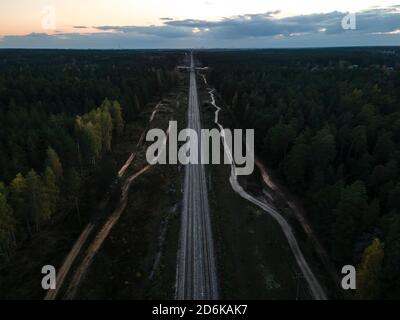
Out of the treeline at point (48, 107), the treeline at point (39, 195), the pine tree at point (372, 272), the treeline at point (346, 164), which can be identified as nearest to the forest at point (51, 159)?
the treeline at point (39, 195)

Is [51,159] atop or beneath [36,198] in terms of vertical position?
atop

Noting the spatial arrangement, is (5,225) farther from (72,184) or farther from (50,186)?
(72,184)

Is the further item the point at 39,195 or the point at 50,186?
the point at 50,186

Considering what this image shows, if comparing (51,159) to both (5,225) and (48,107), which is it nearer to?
(5,225)

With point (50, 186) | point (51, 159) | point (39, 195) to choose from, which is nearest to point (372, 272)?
point (39, 195)

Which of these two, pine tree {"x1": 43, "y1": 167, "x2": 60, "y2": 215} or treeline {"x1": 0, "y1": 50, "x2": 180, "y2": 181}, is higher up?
treeline {"x1": 0, "y1": 50, "x2": 180, "y2": 181}

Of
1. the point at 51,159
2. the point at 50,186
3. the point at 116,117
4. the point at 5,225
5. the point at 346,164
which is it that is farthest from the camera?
the point at 116,117

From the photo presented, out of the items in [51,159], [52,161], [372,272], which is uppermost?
[51,159]

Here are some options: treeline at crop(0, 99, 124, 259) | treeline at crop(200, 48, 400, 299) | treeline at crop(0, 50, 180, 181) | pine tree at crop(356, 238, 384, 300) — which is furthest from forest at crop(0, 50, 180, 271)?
pine tree at crop(356, 238, 384, 300)

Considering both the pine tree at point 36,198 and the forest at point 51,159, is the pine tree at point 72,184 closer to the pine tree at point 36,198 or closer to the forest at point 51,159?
the forest at point 51,159

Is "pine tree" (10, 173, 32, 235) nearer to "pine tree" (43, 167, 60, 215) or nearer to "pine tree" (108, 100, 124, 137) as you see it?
"pine tree" (43, 167, 60, 215)

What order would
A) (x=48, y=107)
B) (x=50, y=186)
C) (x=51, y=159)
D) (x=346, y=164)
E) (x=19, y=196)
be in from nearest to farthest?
(x=19, y=196) < (x=50, y=186) < (x=51, y=159) < (x=346, y=164) < (x=48, y=107)
